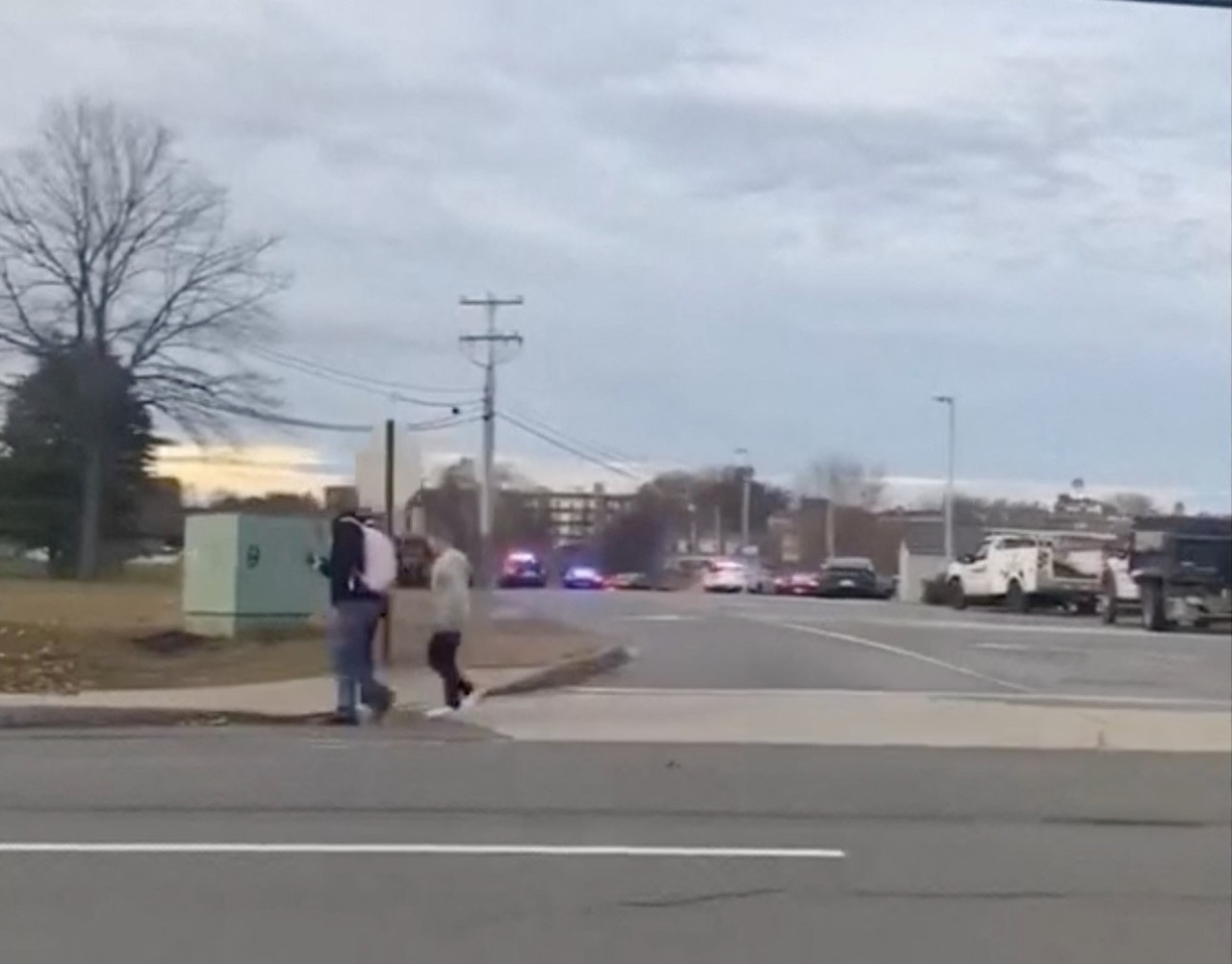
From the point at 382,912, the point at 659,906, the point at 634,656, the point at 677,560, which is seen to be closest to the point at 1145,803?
the point at 659,906

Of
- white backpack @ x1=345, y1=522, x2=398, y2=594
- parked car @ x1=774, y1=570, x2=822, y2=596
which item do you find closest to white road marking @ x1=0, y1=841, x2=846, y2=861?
white backpack @ x1=345, y1=522, x2=398, y2=594

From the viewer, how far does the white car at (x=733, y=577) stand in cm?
2508

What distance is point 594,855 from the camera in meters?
10.6

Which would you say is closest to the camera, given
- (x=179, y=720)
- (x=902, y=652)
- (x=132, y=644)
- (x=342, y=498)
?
(x=132, y=644)

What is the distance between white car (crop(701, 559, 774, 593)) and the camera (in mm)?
25078

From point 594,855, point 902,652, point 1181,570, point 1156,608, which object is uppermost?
point 1181,570

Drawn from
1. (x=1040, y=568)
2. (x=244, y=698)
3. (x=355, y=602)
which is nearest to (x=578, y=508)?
(x=355, y=602)

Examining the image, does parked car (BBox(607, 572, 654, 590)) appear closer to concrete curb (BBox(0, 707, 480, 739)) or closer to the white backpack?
concrete curb (BBox(0, 707, 480, 739))

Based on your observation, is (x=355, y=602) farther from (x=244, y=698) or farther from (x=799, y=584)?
(x=799, y=584)

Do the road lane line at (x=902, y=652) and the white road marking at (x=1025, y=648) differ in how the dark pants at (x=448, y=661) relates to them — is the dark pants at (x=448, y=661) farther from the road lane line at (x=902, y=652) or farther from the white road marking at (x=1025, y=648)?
the white road marking at (x=1025, y=648)

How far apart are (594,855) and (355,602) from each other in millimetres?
6352

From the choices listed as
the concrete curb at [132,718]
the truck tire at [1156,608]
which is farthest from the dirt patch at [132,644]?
the truck tire at [1156,608]

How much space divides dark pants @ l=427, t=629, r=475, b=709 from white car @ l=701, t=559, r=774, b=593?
6251 mm

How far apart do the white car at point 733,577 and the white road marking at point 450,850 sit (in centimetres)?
1288
